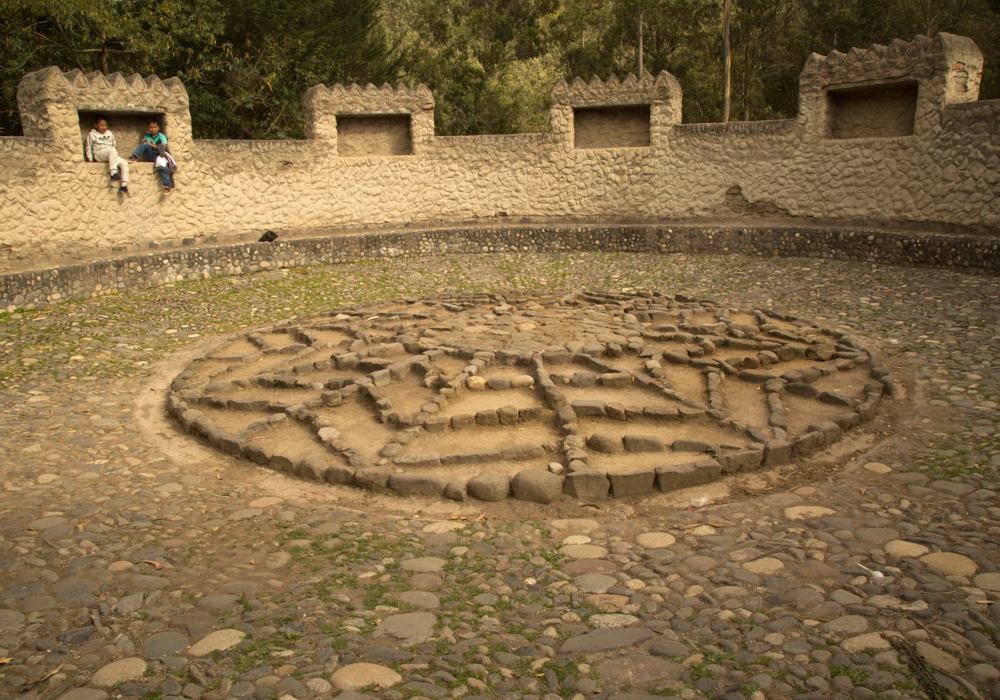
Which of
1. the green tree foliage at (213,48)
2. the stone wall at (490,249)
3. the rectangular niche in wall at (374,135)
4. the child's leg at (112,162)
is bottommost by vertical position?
the stone wall at (490,249)

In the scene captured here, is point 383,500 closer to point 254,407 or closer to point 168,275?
point 254,407

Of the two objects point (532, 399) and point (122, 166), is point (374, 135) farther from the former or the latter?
point (532, 399)

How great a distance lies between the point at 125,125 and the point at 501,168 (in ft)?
22.0

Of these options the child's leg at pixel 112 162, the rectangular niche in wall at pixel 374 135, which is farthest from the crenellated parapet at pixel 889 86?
the child's leg at pixel 112 162

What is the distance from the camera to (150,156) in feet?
42.6

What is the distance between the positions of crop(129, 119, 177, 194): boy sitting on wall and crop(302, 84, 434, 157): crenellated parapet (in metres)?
2.82

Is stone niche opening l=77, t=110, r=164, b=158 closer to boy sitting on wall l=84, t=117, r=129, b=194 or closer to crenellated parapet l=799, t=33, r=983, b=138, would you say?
boy sitting on wall l=84, t=117, r=129, b=194

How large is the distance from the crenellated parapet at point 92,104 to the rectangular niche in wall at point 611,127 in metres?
7.32

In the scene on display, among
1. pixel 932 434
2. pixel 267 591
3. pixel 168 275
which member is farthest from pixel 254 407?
pixel 168 275

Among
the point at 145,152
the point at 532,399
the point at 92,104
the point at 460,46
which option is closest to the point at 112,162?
the point at 145,152

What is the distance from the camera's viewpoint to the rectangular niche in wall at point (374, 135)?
15.8 metres

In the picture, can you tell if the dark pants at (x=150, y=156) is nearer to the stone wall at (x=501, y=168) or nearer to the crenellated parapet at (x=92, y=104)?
the stone wall at (x=501, y=168)

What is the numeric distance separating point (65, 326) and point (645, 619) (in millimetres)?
8349

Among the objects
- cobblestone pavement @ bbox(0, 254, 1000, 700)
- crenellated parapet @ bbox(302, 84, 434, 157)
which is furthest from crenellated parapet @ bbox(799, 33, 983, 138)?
cobblestone pavement @ bbox(0, 254, 1000, 700)
